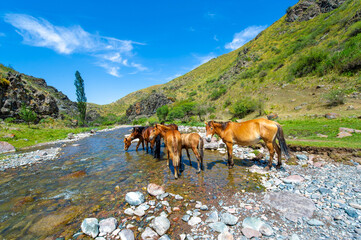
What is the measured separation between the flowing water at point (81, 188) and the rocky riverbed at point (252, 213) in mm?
467

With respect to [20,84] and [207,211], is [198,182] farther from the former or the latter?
[20,84]

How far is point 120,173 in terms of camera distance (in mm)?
7086

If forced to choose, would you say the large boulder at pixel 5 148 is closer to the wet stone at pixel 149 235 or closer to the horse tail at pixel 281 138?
the wet stone at pixel 149 235

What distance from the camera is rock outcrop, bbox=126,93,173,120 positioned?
247ft

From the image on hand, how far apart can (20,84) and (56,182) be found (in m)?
46.3

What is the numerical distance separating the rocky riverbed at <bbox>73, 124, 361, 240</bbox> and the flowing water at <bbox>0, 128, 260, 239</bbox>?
0.47 m

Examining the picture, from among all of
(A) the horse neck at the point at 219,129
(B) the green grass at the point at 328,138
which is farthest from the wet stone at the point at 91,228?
(B) the green grass at the point at 328,138

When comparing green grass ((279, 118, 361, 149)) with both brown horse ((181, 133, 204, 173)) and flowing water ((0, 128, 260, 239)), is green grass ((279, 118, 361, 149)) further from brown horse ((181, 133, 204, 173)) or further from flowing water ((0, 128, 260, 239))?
brown horse ((181, 133, 204, 173))

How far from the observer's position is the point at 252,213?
3729 millimetres

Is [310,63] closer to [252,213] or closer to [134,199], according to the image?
[252,213]

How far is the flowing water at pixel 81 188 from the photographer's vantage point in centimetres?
380

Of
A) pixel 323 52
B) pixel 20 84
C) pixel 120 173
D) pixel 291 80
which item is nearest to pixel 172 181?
pixel 120 173

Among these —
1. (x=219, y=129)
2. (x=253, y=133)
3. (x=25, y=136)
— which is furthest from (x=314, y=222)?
(x=25, y=136)

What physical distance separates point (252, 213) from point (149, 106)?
77.3 metres
